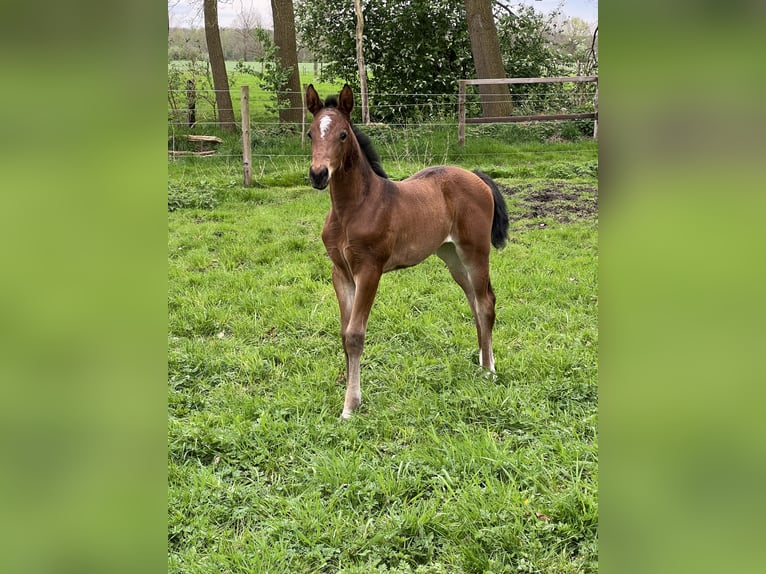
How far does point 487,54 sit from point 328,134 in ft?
38.0

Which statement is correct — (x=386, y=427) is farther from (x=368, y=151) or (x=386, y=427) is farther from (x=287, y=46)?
(x=287, y=46)

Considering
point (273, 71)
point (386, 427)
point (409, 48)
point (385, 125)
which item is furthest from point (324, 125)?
point (409, 48)

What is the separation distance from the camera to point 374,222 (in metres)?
3.38

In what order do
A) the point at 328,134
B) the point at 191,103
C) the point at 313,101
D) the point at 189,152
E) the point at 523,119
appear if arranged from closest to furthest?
the point at 328,134
the point at 313,101
the point at 189,152
the point at 523,119
the point at 191,103

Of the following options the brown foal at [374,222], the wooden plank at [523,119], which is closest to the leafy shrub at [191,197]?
the brown foal at [374,222]

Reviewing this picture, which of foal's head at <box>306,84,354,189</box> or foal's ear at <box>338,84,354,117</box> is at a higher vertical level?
foal's ear at <box>338,84,354,117</box>

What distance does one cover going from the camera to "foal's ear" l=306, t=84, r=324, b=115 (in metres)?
3.20

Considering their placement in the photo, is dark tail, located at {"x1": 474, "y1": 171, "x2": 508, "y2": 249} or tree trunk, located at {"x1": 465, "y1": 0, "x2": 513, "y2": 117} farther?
tree trunk, located at {"x1": 465, "y1": 0, "x2": 513, "y2": 117}

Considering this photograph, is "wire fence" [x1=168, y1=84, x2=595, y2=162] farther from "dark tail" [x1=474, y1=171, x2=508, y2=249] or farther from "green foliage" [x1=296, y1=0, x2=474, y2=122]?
"dark tail" [x1=474, y1=171, x2=508, y2=249]

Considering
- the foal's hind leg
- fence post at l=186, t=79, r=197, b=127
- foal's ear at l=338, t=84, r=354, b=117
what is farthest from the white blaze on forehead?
fence post at l=186, t=79, r=197, b=127

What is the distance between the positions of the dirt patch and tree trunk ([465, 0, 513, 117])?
4.61 metres
